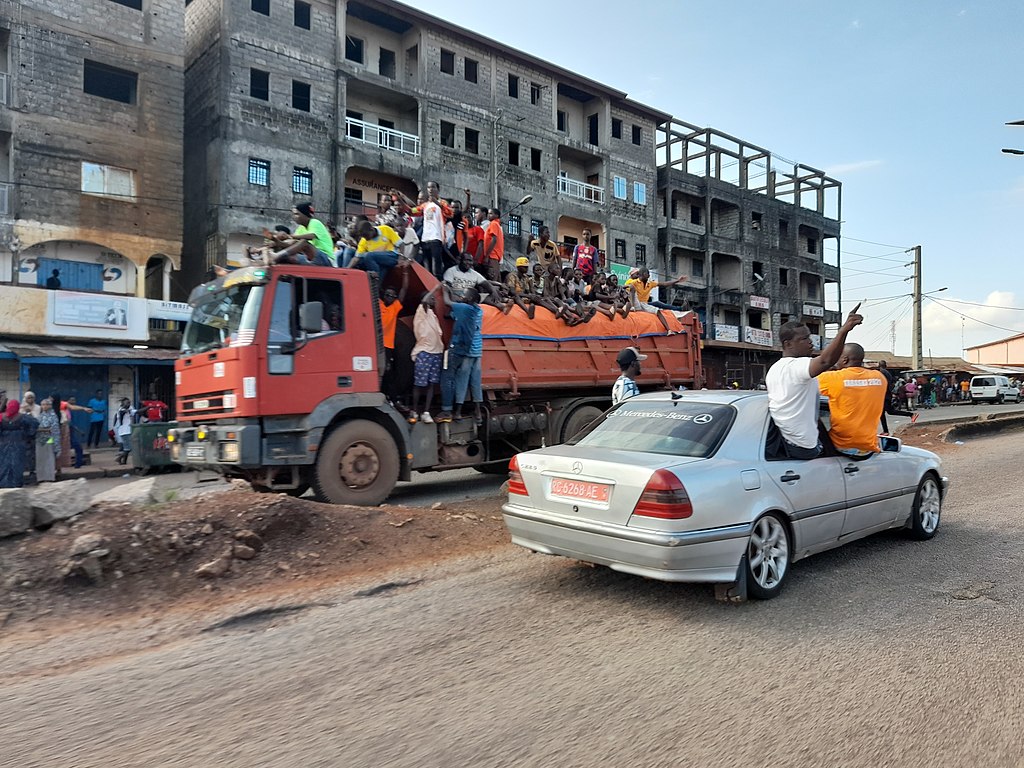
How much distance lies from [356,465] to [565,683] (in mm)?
4985

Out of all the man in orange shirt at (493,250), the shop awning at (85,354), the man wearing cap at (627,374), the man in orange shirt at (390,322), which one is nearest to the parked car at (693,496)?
the man wearing cap at (627,374)

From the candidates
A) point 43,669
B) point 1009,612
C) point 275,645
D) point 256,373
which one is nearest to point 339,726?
point 275,645

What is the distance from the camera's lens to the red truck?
23.7 ft

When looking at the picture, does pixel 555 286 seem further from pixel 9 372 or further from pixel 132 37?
pixel 132 37

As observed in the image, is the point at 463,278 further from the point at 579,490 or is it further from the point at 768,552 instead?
the point at 768,552

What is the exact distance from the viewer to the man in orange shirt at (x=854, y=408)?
211 inches

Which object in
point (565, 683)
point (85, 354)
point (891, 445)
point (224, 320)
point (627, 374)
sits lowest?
point (565, 683)

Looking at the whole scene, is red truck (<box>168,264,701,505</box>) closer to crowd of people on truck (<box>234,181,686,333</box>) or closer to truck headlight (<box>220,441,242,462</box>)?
truck headlight (<box>220,441,242,462</box>)

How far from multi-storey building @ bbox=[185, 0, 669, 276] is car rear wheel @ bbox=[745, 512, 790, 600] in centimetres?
1695

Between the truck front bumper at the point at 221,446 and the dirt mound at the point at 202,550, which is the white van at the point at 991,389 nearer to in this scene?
the dirt mound at the point at 202,550

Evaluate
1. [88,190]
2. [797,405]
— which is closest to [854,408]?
[797,405]

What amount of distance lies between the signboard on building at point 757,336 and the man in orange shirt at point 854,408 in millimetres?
36213

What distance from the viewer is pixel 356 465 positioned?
25.7ft

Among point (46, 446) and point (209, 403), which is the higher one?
point (209, 403)
